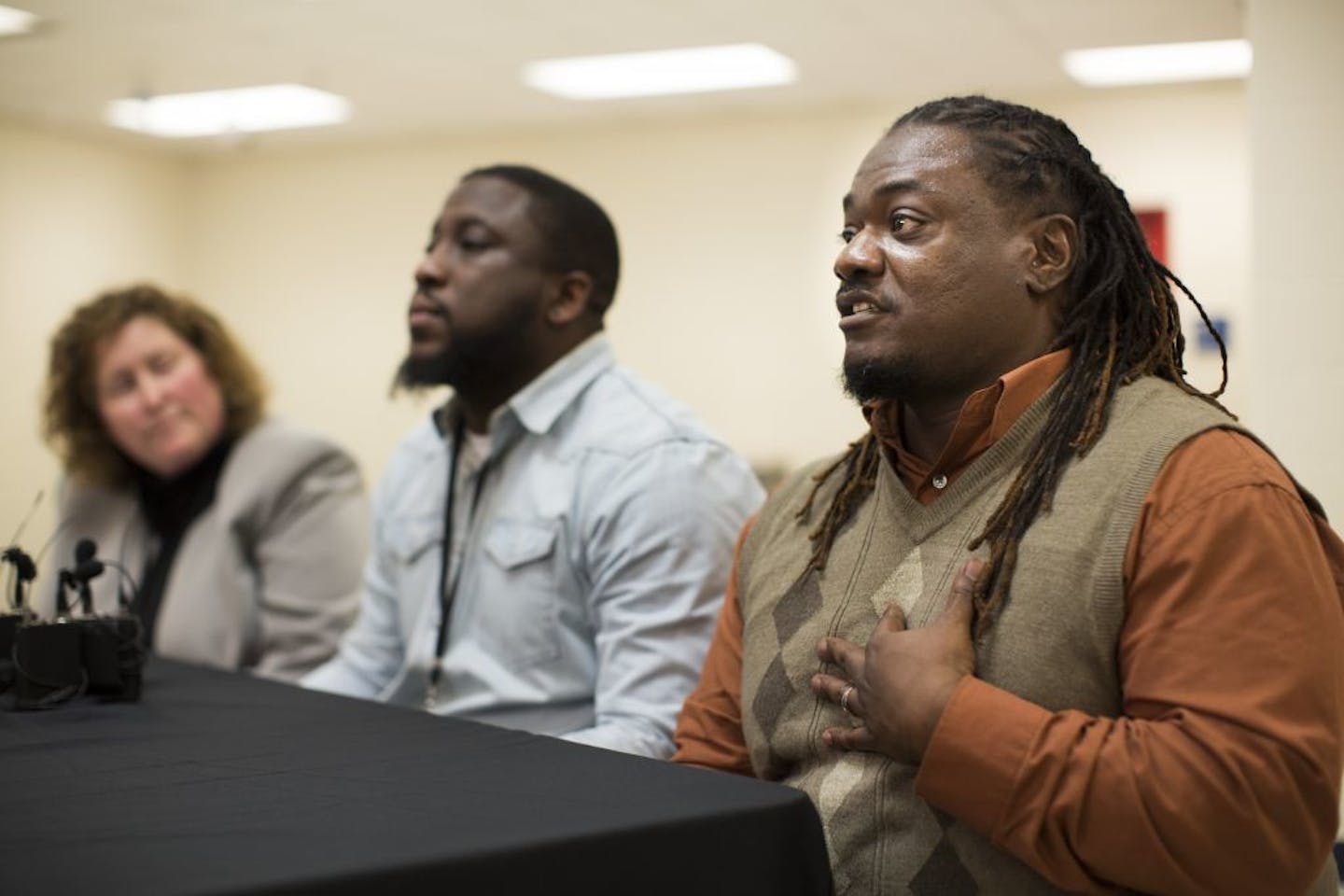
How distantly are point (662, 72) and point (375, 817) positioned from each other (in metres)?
5.83

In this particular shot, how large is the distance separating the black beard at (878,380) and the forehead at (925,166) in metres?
0.19

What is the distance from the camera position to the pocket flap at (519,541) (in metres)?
2.19

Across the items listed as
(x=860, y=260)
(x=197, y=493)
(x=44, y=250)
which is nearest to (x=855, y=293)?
(x=860, y=260)

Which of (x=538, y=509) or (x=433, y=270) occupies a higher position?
(x=433, y=270)

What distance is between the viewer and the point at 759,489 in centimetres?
228

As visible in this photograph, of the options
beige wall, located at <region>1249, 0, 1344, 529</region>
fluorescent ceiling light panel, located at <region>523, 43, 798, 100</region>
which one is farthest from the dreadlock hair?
fluorescent ceiling light panel, located at <region>523, 43, 798, 100</region>

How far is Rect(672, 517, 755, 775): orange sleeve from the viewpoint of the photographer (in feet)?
5.55

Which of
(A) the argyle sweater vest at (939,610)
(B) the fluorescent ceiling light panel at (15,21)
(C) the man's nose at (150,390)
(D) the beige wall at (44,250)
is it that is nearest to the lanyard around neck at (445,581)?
(A) the argyle sweater vest at (939,610)

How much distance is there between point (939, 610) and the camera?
1.43m

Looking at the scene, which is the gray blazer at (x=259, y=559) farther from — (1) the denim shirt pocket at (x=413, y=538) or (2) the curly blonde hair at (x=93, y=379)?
(1) the denim shirt pocket at (x=413, y=538)

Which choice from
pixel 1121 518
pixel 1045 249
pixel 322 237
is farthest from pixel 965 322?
pixel 322 237

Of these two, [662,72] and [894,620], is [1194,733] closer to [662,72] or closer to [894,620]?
[894,620]

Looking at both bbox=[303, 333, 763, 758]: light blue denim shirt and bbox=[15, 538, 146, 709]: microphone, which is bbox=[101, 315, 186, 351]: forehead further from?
bbox=[15, 538, 146, 709]: microphone

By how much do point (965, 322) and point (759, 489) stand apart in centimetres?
81
